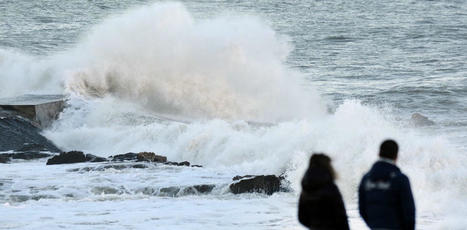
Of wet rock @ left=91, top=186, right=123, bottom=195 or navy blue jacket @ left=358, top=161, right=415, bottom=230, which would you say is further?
wet rock @ left=91, top=186, right=123, bottom=195

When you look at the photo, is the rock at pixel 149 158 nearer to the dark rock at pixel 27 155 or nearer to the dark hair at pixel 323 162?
the dark rock at pixel 27 155

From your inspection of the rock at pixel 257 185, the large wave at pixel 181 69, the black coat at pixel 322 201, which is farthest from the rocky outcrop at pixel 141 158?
the black coat at pixel 322 201

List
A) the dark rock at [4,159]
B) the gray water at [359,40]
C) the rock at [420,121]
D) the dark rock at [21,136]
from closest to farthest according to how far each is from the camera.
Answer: the dark rock at [4,159] < the dark rock at [21,136] < the rock at [420,121] < the gray water at [359,40]

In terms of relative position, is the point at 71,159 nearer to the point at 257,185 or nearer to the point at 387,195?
the point at 257,185

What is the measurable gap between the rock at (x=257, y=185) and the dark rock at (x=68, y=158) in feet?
11.8

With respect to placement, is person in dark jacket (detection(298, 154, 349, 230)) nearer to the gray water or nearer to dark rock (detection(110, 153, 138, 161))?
dark rock (detection(110, 153, 138, 161))

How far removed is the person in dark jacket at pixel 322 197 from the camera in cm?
628

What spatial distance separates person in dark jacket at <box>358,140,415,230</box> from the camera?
6.32 m

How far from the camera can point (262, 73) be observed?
27.5 m

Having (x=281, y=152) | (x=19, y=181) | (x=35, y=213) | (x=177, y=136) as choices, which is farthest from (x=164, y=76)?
(x=35, y=213)

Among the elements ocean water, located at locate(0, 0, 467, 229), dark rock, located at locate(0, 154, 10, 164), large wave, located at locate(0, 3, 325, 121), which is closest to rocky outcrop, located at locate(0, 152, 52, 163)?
dark rock, located at locate(0, 154, 10, 164)

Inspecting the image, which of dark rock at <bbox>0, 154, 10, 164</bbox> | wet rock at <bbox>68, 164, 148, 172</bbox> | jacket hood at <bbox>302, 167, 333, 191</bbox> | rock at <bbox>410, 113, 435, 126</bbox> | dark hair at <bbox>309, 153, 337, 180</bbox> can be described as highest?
rock at <bbox>410, 113, 435, 126</bbox>

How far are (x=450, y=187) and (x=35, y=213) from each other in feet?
18.7

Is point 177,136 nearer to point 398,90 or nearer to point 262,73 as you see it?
point 262,73
